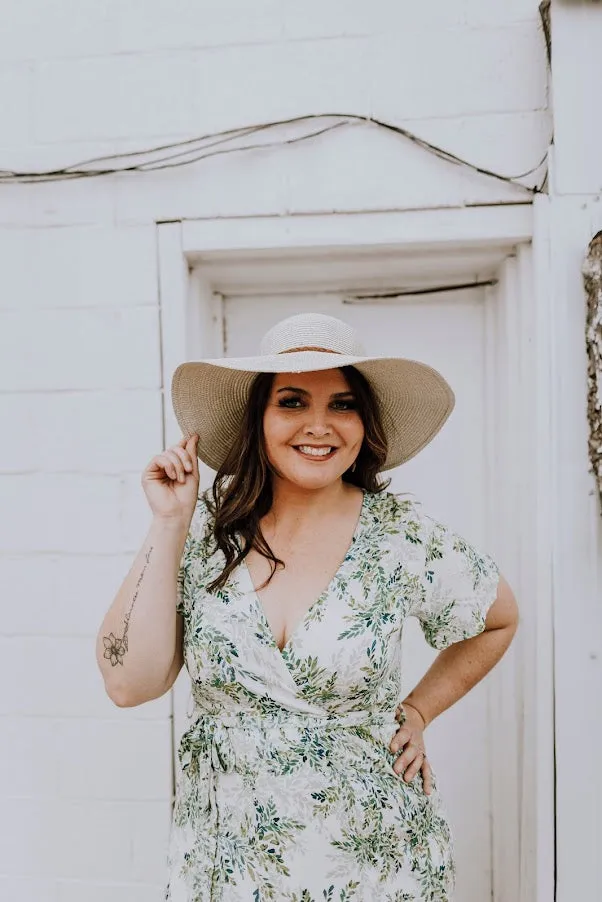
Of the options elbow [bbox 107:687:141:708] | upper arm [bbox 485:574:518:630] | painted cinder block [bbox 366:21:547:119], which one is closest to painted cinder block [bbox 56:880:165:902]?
elbow [bbox 107:687:141:708]

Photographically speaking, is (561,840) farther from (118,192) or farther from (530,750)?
(118,192)

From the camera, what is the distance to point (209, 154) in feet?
6.40

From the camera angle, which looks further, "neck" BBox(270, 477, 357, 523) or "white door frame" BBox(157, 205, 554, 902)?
"white door frame" BBox(157, 205, 554, 902)

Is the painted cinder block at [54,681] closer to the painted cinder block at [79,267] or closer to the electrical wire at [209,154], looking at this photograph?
the painted cinder block at [79,267]

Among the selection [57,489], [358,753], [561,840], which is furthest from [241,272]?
[561,840]

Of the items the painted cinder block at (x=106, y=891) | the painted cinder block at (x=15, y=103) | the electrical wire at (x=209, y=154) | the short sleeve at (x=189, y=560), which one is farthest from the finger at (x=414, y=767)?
the painted cinder block at (x=15, y=103)

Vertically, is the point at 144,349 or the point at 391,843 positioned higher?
the point at 144,349

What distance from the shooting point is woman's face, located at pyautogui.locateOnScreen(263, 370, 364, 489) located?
4.54 ft

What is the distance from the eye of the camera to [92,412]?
202 centimetres

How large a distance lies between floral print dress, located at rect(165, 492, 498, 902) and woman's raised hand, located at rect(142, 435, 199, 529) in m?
0.13

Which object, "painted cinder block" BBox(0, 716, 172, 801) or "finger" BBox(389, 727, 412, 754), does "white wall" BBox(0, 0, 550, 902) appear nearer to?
"painted cinder block" BBox(0, 716, 172, 801)

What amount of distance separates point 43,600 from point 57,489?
0.99ft

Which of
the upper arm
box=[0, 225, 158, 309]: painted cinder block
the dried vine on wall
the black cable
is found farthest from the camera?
the black cable

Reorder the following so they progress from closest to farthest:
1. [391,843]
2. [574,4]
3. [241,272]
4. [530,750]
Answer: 1. [391,843]
2. [574,4]
3. [530,750]
4. [241,272]
